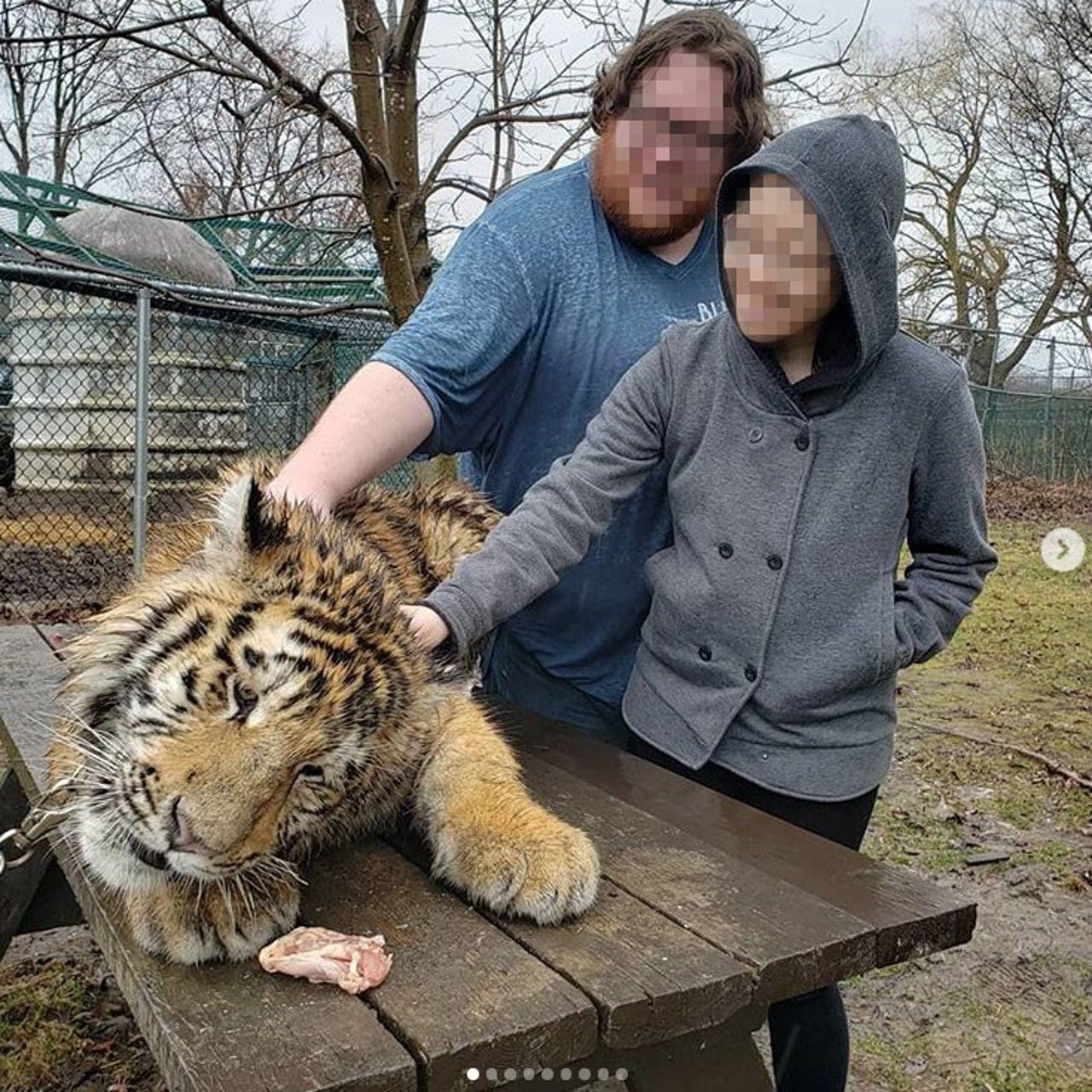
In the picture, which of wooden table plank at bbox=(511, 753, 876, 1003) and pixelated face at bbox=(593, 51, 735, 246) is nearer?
wooden table plank at bbox=(511, 753, 876, 1003)

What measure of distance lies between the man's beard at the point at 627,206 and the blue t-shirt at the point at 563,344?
0.12 ft

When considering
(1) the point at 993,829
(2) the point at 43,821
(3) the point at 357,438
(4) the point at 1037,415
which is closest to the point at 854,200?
(3) the point at 357,438

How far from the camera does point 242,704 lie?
1844mm

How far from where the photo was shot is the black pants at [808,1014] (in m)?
2.57

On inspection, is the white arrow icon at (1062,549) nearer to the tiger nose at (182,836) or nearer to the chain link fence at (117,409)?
the chain link fence at (117,409)

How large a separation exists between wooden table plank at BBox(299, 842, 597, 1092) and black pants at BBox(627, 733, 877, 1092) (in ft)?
3.00

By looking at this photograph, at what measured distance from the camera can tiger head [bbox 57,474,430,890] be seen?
1729mm

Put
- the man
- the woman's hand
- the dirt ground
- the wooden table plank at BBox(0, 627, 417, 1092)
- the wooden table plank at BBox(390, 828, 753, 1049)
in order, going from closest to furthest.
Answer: the wooden table plank at BBox(0, 627, 417, 1092), the wooden table plank at BBox(390, 828, 753, 1049), the woman's hand, the man, the dirt ground

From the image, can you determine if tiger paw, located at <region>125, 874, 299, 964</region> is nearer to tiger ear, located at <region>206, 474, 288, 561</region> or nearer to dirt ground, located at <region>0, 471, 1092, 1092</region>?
tiger ear, located at <region>206, 474, 288, 561</region>

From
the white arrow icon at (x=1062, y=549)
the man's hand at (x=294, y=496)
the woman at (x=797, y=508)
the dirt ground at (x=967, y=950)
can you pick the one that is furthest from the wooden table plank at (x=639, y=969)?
the white arrow icon at (x=1062, y=549)

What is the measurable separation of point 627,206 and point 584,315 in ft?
0.95

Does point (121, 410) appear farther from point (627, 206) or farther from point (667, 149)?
point (667, 149)

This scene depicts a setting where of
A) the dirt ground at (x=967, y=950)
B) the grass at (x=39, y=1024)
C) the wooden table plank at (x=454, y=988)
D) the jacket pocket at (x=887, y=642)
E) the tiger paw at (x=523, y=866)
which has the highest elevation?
the jacket pocket at (x=887, y=642)

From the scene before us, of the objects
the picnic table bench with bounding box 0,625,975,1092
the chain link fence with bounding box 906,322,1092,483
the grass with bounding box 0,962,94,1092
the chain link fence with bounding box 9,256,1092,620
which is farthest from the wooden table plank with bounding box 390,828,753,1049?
the chain link fence with bounding box 906,322,1092,483
